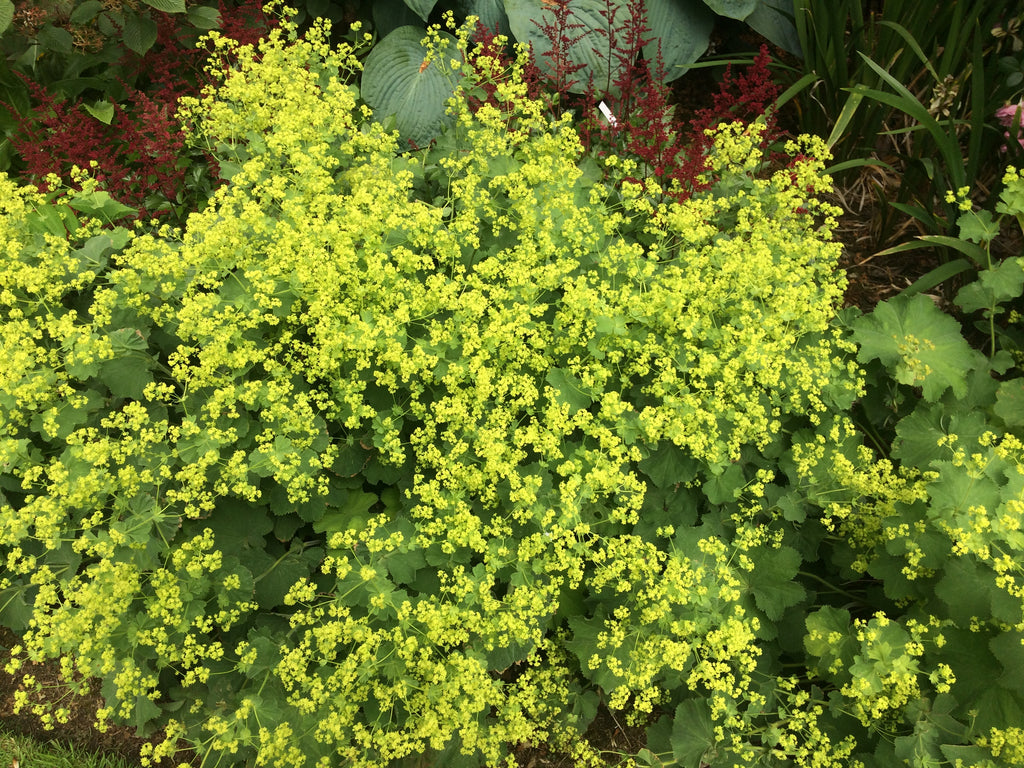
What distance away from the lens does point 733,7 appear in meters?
4.36

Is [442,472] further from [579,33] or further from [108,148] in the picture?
[579,33]

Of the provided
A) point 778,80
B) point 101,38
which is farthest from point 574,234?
point 101,38

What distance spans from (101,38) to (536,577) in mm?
4451

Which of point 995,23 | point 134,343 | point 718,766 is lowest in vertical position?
point 718,766

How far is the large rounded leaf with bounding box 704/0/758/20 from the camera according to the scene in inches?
171

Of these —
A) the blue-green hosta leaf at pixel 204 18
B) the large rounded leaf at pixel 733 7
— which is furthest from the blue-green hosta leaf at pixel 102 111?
the large rounded leaf at pixel 733 7

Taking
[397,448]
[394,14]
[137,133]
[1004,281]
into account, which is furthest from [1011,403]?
[137,133]

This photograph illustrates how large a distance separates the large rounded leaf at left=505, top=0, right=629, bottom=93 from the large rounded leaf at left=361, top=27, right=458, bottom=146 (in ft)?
1.72

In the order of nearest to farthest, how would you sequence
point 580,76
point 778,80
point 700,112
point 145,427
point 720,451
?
point 145,427 < point 720,451 < point 700,112 < point 580,76 < point 778,80

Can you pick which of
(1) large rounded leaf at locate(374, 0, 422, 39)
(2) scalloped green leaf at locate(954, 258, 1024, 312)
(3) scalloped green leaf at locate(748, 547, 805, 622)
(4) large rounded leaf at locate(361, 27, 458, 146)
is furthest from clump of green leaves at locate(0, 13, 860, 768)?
(1) large rounded leaf at locate(374, 0, 422, 39)

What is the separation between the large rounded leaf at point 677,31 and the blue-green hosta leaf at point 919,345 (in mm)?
2180

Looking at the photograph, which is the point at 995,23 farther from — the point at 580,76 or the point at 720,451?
the point at 720,451

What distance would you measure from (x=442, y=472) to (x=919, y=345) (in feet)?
7.94

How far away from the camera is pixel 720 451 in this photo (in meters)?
2.87
